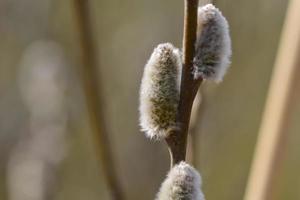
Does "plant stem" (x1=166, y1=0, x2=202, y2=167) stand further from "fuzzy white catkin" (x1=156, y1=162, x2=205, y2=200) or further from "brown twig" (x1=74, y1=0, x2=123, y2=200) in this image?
"brown twig" (x1=74, y1=0, x2=123, y2=200)

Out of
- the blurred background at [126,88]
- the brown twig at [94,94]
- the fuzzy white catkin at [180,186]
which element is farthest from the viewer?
the blurred background at [126,88]

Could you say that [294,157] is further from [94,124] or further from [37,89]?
[94,124]

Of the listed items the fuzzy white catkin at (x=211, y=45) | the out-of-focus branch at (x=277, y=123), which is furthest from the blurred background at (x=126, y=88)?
the fuzzy white catkin at (x=211, y=45)

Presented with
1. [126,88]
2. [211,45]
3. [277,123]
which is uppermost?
[211,45]

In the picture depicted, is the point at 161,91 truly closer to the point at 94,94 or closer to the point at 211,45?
the point at 211,45

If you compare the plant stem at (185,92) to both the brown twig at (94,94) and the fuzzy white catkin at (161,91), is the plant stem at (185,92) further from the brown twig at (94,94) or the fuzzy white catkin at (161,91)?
the brown twig at (94,94)

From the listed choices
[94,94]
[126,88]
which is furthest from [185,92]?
[126,88]
